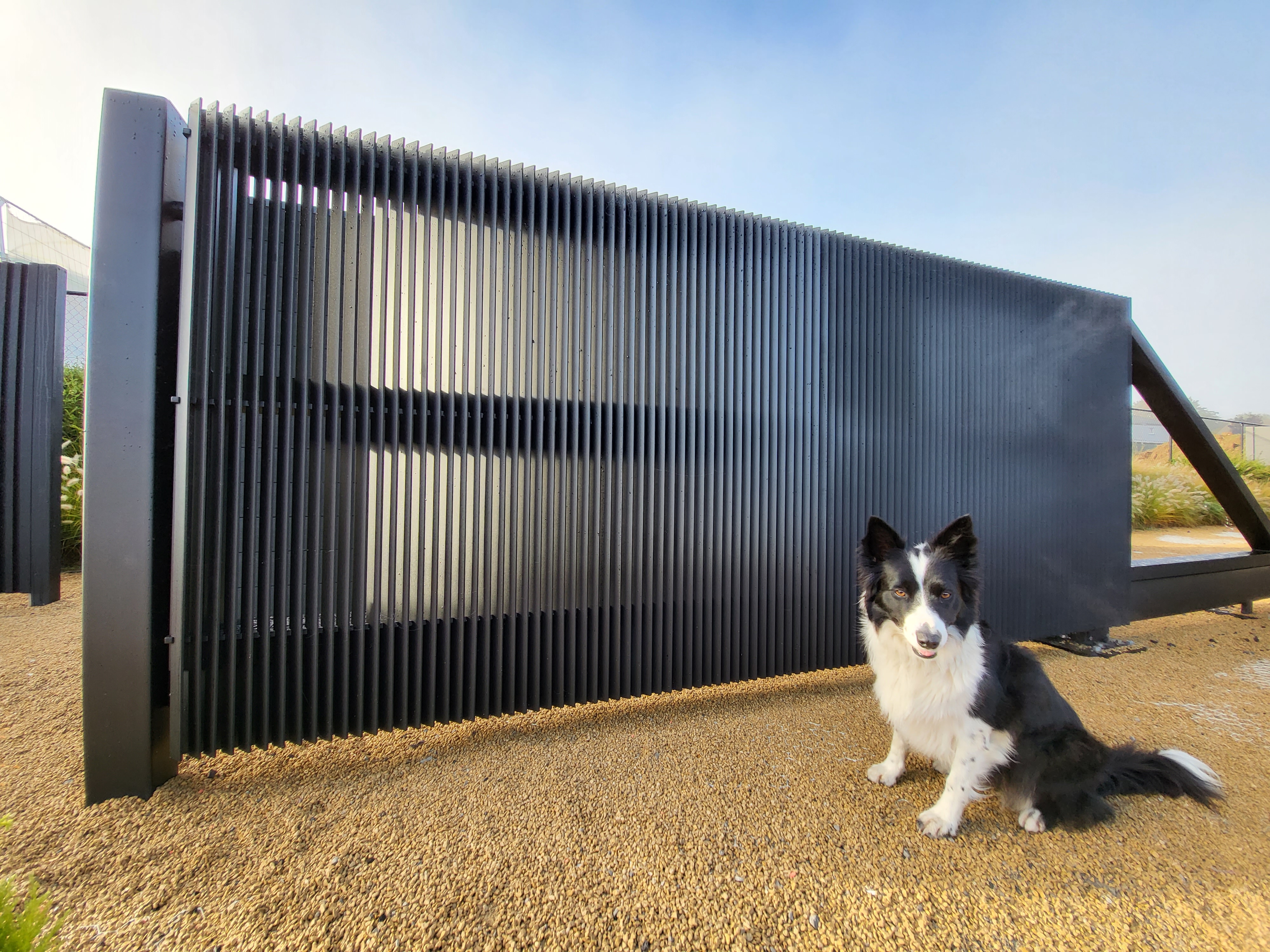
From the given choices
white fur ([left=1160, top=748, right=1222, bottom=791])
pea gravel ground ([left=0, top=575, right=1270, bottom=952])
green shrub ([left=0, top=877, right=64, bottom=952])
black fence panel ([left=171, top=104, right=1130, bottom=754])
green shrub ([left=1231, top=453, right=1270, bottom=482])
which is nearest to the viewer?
green shrub ([left=0, top=877, right=64, bottom=952])

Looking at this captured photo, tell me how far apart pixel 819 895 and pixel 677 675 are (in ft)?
3.83

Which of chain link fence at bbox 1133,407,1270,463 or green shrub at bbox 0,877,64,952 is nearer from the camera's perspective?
green shrub at bbox 0,877,64,952

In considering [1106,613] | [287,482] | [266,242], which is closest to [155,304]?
[266,242]

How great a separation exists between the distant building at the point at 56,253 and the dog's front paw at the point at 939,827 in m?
7.76

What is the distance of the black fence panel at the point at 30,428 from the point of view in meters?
3.64

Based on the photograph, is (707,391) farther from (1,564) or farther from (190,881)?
(1,564)

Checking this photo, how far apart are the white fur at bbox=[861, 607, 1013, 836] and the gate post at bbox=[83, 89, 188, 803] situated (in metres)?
2.55

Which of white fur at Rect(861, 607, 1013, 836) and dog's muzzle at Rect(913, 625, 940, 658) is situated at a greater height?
dog's muzzle at Rect(913, 625, 940, 658)

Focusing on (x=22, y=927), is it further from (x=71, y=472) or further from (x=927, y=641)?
(x=71, y=472)

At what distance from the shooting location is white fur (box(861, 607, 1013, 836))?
1673 millimetres

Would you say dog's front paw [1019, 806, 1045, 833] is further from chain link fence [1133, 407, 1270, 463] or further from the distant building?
chain link fence [1133, 407, 1270, 463]

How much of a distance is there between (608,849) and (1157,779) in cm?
183

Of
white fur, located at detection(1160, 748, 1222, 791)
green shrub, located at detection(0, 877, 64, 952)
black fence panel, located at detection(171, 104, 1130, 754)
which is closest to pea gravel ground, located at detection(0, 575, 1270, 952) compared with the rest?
white fur, located at detection(1160, 748, 1222, 791)

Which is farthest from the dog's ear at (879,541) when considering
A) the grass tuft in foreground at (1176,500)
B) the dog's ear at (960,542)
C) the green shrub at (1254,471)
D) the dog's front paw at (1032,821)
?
the green shrub at (1254,471)
